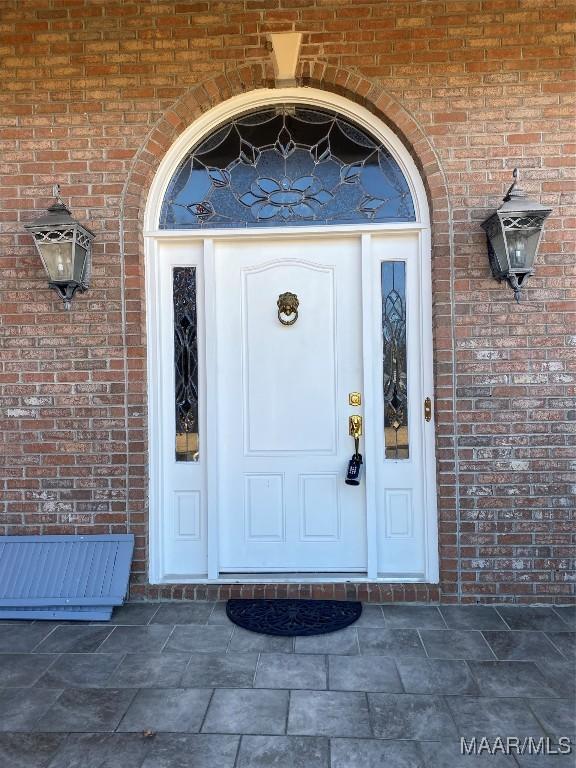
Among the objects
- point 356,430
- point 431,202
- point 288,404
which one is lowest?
point 356,430

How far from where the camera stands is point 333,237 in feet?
11.5

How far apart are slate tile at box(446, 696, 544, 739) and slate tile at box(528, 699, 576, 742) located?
4cm

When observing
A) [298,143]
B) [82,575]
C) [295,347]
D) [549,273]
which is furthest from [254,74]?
[82,575]

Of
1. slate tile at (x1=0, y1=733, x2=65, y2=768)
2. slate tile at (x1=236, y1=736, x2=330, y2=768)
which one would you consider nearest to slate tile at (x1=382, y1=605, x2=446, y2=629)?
slate tile at (x1=236, y1=736, x2=330, y2=768)

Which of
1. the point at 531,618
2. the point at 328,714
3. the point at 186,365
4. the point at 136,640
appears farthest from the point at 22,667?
the point at 531,618

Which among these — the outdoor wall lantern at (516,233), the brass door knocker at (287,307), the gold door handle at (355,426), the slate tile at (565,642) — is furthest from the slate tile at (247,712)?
the outdoor wall lantern at (516,233)

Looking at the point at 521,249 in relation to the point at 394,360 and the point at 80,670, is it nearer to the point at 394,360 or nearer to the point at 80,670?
the point at 394,360

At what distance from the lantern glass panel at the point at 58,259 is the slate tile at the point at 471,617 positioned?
296 cm

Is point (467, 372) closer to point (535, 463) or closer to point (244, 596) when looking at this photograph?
point (535, 463)

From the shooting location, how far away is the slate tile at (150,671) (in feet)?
8.37

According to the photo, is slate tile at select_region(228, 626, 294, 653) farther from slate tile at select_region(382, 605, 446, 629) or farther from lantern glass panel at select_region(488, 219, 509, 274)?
lantern glass panel at select_region(488, 219, 509, 274)

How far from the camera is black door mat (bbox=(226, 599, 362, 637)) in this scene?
3.04 metres

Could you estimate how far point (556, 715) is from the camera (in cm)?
228

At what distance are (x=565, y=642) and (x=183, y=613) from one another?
213cm
